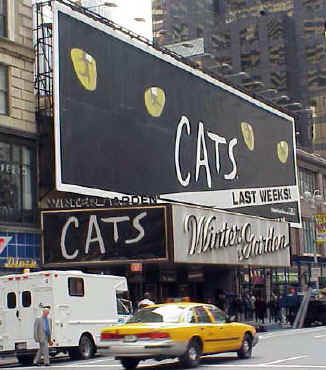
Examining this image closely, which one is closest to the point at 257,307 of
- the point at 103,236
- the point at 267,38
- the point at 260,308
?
the point at 260,308

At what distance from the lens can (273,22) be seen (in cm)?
12838

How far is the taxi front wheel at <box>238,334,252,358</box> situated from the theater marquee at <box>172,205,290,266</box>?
13014mm

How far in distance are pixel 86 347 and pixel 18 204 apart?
398 inches

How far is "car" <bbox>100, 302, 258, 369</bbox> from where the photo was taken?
19078mm

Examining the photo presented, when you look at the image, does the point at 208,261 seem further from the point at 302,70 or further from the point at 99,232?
the point at 302,70

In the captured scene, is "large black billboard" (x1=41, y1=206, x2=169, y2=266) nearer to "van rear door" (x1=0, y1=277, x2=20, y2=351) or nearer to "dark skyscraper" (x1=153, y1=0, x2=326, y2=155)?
"van rear door" (x1=0, y1=277, x2=20, y2=351)

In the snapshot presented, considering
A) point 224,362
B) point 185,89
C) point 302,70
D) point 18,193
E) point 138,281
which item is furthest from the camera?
point 302,70

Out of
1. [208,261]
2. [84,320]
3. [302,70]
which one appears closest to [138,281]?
[208,261]

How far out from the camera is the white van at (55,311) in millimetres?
24609

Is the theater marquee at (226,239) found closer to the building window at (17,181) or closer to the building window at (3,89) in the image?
the building window at (17,181)

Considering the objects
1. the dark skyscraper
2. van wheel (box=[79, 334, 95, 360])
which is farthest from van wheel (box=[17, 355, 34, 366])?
the dark skyscraper

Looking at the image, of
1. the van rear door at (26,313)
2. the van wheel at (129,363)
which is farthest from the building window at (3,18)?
the van wheel at (129,363)

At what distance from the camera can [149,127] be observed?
39.8 m

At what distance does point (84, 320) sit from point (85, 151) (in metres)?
11.1
